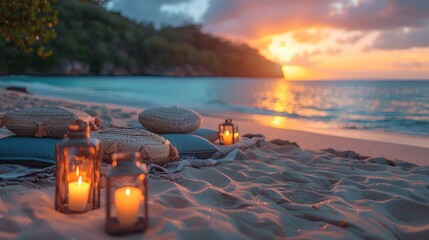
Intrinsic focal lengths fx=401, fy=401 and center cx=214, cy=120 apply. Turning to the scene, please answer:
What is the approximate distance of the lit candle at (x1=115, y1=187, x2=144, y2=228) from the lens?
217 centimetres

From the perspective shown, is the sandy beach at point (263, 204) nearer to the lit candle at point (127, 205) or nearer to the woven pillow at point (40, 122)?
the lit candle at point (127, 205)

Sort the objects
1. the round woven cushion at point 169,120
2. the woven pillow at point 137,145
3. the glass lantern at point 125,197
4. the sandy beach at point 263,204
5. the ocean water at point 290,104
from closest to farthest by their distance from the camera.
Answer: the glass lantern at point 125,197, the sandy beach at point 263,204, the woven pillow at point 137,145, the round woven cushion at point 169,120, the ocean water at point 290,104

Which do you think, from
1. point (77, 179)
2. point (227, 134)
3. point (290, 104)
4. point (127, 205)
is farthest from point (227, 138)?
point (290, 104)

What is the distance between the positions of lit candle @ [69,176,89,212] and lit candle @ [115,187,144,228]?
406 millimetres

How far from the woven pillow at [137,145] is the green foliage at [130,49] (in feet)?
148

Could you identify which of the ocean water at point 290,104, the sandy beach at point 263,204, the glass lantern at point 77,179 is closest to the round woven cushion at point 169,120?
the sandy beach at point 263,204

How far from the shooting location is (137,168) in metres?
2.14

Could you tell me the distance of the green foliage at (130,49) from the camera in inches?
2411

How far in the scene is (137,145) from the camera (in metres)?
3.81

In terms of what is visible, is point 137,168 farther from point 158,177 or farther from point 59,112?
point 59,112

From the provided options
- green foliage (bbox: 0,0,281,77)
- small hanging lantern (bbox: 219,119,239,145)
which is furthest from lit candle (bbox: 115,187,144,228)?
green foliage (bbox: 0,0,281,77)

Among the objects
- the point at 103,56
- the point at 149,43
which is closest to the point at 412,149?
the point at 103,56

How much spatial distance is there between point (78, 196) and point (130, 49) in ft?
264

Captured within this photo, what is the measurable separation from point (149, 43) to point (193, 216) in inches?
3291
